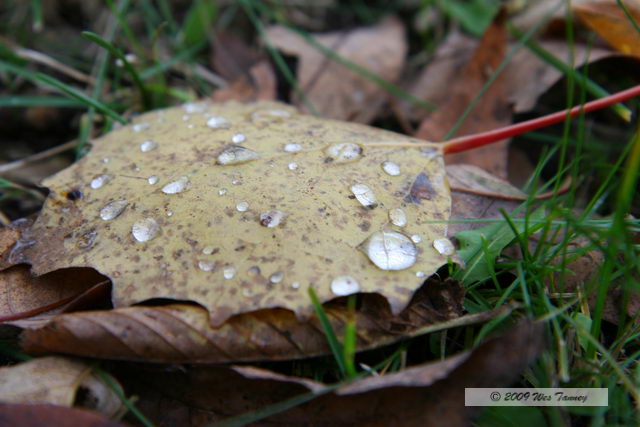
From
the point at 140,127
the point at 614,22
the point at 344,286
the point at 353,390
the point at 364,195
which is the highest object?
the point at 614,22

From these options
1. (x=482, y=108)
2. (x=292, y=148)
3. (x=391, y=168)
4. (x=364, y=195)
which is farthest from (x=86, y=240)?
(x=482, y=108)

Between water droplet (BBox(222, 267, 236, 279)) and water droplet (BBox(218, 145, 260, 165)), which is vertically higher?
water droplet (BBox(218, 145, 260, 165))

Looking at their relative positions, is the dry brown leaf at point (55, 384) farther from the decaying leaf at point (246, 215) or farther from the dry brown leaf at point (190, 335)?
the decaying leaf at point (246, 215)

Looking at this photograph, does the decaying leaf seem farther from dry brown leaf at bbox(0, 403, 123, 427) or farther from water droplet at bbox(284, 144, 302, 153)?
dry brown leaf at bbox(0, 403, 123, 427)

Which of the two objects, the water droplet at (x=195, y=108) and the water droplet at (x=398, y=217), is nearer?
the water droplet at (x=398, y=217)

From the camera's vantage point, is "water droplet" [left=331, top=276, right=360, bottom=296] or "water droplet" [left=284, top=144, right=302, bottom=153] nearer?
"water droplet" [left=331, top=276, right=360, bottom=296]

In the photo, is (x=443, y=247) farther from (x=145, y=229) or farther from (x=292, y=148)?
(x=145, y=229)

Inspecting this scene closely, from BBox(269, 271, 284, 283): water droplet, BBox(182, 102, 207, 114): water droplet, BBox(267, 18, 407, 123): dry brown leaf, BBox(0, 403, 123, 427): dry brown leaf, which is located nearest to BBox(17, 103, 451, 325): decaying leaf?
BBox(269, 271, 284, 283): water droplet

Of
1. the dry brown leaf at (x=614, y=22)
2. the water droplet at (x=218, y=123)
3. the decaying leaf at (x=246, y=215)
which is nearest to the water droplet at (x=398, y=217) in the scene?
the decaying leaf at (x=246, y=215)
